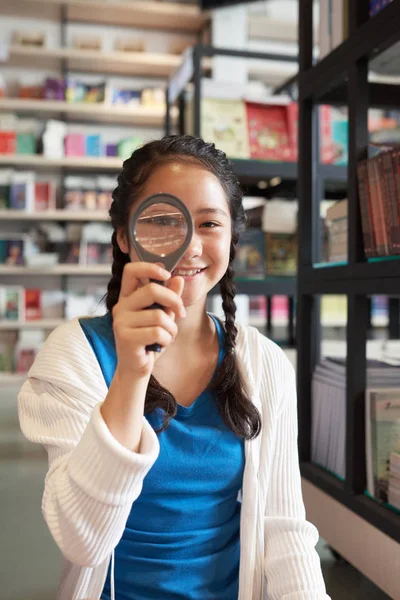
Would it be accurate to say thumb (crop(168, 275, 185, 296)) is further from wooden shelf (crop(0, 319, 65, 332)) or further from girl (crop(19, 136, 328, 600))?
wooden shelf (crop(0, 319, 65, 332))

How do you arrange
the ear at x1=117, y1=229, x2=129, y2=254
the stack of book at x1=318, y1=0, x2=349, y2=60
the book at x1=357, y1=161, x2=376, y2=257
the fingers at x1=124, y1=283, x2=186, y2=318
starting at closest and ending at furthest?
the fingers at x1=124, y1=283, x2=186, y2=318
the ear at x1=117, y1=229, x2=129, y2=254
the book at x1=357, y1=161, x2=376, y2=257
the stack of book at x1=318, y1=0, x2=349, y2=60

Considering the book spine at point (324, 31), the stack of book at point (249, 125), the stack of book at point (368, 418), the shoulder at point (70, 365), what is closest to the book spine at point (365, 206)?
the stack of book at point (368, 418)

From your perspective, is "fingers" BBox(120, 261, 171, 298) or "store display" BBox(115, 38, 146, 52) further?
"store display" BBox(115, 38, 146, 52)

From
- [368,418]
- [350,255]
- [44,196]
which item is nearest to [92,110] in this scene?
[44,196]

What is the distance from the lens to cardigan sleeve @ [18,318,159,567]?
768 millimetres

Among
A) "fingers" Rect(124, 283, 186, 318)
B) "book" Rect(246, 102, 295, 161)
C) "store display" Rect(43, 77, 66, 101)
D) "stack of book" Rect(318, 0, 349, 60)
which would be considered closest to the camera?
"fingers" Rect(124, 283, 186, 318)

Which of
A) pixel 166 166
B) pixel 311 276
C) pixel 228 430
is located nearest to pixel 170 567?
pixel 228 430

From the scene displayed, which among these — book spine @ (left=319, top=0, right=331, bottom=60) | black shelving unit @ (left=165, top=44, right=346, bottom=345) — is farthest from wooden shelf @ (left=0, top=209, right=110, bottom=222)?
book spine @ (left=319, top=0, right=331, bottom=60)

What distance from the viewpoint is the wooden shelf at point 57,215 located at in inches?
191

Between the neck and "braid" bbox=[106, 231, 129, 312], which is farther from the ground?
"braid" bbox=[106, 231, 129, 312]

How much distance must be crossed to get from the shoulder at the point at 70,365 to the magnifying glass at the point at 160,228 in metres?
0.29

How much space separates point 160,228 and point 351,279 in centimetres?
99

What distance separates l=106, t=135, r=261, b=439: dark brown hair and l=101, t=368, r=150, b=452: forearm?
0.22m

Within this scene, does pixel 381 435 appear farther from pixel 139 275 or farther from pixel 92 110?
pixel 92 110
